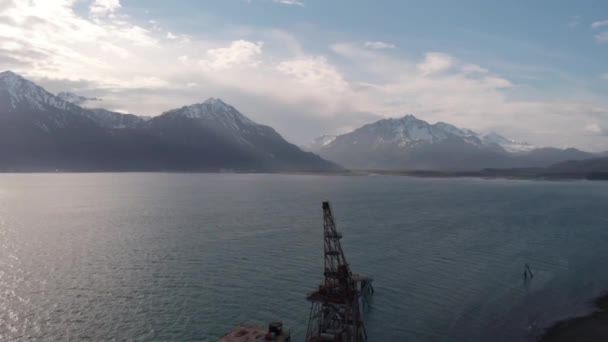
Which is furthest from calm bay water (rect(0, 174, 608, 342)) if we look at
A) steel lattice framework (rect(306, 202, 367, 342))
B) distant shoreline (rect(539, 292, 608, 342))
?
steel lattice framework (rect(306, 202, 367, 342))

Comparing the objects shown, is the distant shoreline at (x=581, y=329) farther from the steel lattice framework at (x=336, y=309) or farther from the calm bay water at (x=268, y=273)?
the steel lattice framework at (x=336, y=309)

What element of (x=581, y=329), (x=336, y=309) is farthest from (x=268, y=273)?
(x=581, y=329)

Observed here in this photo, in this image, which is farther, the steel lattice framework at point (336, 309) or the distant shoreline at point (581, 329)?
the distant shoreline at point (581, 329)

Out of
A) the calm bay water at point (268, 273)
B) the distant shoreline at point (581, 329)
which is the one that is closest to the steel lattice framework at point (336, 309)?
the calm bay water at point (268, 273)

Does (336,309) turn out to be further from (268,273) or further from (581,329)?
(581,329)

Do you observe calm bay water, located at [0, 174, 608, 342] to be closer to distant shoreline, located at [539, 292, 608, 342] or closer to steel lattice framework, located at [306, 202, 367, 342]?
distant shoreline, located at [539, 292, 608, 342]

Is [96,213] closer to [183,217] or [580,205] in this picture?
[183,217]
